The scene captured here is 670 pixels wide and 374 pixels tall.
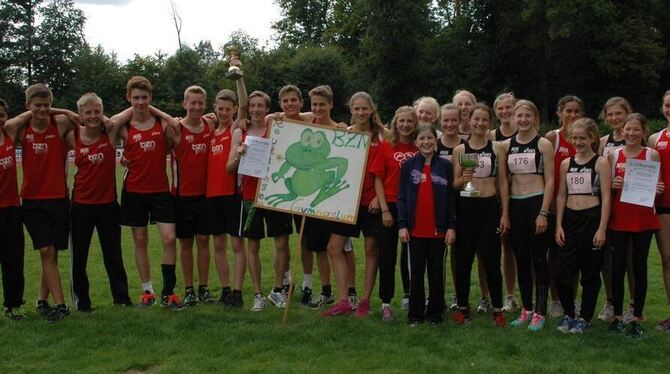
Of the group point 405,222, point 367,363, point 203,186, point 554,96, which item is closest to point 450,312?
point 405,222

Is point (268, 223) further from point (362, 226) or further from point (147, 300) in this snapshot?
point (147, 300)

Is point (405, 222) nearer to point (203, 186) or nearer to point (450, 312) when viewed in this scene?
point (450, 312)

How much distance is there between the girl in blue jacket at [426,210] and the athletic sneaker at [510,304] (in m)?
1.14

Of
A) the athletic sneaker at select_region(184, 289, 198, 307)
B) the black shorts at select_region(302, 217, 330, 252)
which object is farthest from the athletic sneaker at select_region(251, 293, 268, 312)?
the black shorts at select_region(302, 217, 330, 252)

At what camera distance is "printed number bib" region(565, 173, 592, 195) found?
5.96m

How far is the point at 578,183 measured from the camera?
5.99 m

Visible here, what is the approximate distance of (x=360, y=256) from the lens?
10.4 m

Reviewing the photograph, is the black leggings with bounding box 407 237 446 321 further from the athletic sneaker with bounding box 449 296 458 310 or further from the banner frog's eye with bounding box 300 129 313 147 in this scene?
the banner frog's eye with bounding box 300 129 313 147

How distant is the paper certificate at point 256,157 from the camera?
664 cm

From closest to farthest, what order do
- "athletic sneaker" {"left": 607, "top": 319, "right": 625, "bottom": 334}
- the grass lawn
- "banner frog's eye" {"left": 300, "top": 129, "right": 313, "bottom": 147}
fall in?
the grass lawn, "athletic sneaker" {"left": 607, "top": 319, "right": 625, "bottom": 334}, "banner frog's eye" {"left": 300, "top": 129, "right": 313, "bottom": 147}

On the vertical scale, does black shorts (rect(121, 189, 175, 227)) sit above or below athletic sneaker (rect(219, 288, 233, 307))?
above

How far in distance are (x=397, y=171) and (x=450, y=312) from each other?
1700 millimetres

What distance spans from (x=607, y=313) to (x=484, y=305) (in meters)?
1.25

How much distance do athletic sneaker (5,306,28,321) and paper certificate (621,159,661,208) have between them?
6200 mm
